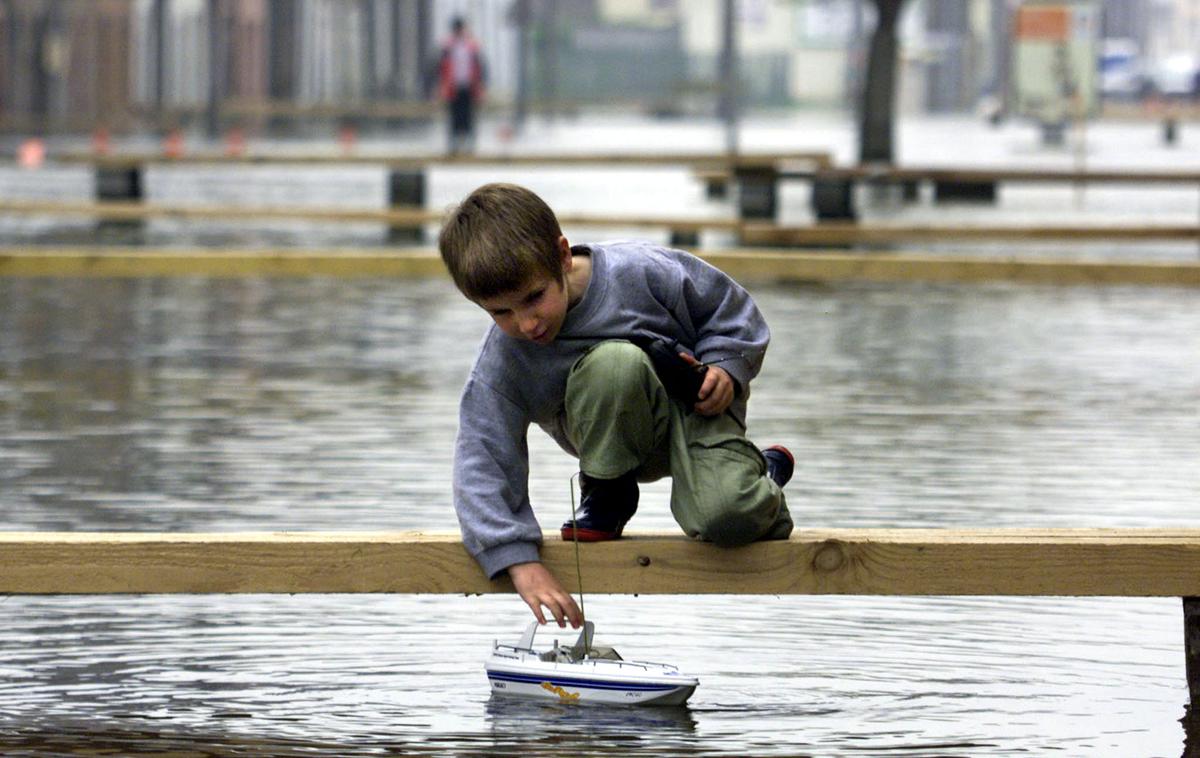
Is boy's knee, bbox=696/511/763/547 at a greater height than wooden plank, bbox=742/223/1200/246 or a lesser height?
greater

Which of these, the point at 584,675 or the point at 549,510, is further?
the point at 549,510

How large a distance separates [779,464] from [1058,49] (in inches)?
1030

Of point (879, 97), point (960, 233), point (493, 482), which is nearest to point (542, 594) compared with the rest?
point (493, 482)

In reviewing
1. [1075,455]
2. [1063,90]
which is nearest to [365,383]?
[1075,455]

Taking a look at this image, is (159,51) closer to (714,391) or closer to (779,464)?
(779,464)

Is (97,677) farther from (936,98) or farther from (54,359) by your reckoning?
(936,98)

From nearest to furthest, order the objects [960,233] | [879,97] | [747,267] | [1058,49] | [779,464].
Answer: [779,464] < [747,267] < [960,233] < [879,97] < [1058,49]

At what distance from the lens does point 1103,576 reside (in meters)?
4.45

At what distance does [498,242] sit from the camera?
4242 mm

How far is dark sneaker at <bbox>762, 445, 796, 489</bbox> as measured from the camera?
186 inches

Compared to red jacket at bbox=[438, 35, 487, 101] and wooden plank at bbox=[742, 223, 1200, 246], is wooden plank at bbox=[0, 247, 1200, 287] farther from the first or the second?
red jacket at bbox=[438, 35, 487, 101]

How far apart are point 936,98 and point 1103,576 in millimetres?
64955

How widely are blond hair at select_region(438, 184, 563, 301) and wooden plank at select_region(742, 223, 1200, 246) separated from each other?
1128cm

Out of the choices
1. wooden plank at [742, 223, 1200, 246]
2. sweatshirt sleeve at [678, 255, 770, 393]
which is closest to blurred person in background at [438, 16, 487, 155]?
wooden plank at [742, 223, 1200, 246]
